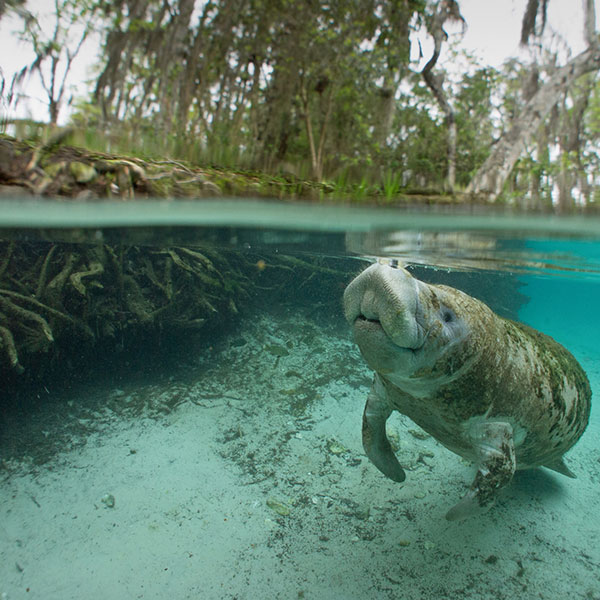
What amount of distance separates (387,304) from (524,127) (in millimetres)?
3824

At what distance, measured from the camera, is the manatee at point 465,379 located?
220 centimetres

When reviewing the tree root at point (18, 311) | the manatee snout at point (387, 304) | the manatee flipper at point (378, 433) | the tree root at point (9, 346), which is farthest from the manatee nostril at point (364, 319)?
the tree root at point (18, 311)

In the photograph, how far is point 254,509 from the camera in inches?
149

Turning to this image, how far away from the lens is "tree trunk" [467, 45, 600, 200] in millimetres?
4445

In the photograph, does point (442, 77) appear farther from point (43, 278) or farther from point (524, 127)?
point (43, 278)

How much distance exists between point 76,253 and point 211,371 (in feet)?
9.30

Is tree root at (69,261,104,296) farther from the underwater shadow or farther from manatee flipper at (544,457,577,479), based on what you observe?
manatee flipper at (544,457,577,479)

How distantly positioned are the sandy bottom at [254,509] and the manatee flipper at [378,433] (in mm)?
565

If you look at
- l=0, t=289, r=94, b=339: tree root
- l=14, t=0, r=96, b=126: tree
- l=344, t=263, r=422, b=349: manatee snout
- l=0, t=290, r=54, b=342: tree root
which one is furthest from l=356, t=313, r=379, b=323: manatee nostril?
l=0, t=289, r=94, b=339: tree root

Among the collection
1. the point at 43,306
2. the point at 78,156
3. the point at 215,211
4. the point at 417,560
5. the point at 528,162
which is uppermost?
the point at 528,162

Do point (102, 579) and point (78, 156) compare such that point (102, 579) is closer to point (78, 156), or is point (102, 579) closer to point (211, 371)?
point (211, 371)

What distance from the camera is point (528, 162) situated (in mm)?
4512

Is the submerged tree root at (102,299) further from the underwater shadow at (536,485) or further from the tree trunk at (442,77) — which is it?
the underwater shadow at (536,485)

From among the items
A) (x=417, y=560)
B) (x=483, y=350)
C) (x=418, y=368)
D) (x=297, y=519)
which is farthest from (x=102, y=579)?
(x=483, y=350)
